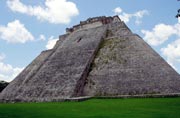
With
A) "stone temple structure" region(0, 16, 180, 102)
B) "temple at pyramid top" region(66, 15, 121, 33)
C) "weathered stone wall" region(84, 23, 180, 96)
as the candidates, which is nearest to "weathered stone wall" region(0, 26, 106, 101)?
"stone temple structure" region(0, 16, 180, 102)

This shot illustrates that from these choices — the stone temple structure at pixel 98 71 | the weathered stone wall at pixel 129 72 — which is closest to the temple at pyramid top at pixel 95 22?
the stone temple structure at pixel 98 71

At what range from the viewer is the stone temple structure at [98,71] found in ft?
76.6

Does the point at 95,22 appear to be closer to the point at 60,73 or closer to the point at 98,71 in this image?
the point at 60,73

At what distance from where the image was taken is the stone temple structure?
2334cm

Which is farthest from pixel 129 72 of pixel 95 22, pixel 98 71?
pixel 95 22

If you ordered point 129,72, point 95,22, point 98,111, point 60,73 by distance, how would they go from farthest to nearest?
1. point 95,22
2. point 60,73
3. point 129,72
4. point 98,111

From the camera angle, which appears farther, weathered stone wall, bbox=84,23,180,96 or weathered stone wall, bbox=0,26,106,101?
weathered stone wall, bbox=0,26,106,101

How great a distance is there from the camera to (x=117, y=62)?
2623 cm

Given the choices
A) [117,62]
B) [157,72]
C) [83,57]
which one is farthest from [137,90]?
[83,57]

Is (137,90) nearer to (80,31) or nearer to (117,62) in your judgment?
(117,62)

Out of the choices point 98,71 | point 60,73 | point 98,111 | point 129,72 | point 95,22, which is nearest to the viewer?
point 98,111

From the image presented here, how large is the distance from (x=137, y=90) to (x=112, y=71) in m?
3.41

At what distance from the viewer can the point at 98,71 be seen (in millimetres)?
26031

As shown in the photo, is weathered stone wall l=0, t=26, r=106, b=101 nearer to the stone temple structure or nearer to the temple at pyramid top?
the stone temple structure
